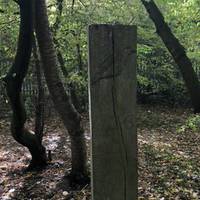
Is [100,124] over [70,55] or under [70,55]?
under

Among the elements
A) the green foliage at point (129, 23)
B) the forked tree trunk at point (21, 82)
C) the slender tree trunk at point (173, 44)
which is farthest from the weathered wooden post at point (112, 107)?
the slender tree trunk at point (173, 44)

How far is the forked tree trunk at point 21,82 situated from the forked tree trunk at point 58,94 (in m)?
0.19

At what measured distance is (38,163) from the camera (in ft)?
21.9

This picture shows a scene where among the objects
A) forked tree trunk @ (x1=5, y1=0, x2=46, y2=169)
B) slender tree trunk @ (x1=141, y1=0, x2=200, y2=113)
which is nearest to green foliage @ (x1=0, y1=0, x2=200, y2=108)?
slender tree trunk @ (x1=141, y1=0, x2=200, y2=113)

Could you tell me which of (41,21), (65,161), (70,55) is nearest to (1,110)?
(70,55)

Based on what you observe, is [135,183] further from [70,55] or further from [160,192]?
[70,55]

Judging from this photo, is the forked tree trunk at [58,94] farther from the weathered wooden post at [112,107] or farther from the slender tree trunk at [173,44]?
the slender tree trunk at [173,44]

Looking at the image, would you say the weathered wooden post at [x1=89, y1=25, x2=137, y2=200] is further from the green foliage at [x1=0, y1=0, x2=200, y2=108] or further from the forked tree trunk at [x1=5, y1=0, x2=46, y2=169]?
the green foliage at [x1=0, y1=0, x2=200, y2=108]

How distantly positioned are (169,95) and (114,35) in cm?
1367

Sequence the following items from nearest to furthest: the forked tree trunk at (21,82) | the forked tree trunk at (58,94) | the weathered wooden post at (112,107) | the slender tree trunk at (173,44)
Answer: the weathered wooden post at (112,107)
the forked tree trunk at (21,82)
the forked tree trunk at (58,94)
the slender tree trunk at (173,44)

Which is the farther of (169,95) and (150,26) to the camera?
(169,95)

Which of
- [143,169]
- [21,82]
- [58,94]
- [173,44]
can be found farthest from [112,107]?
[173,44]

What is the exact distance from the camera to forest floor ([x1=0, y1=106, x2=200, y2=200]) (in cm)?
540

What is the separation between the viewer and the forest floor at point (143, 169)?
5.40 meters
